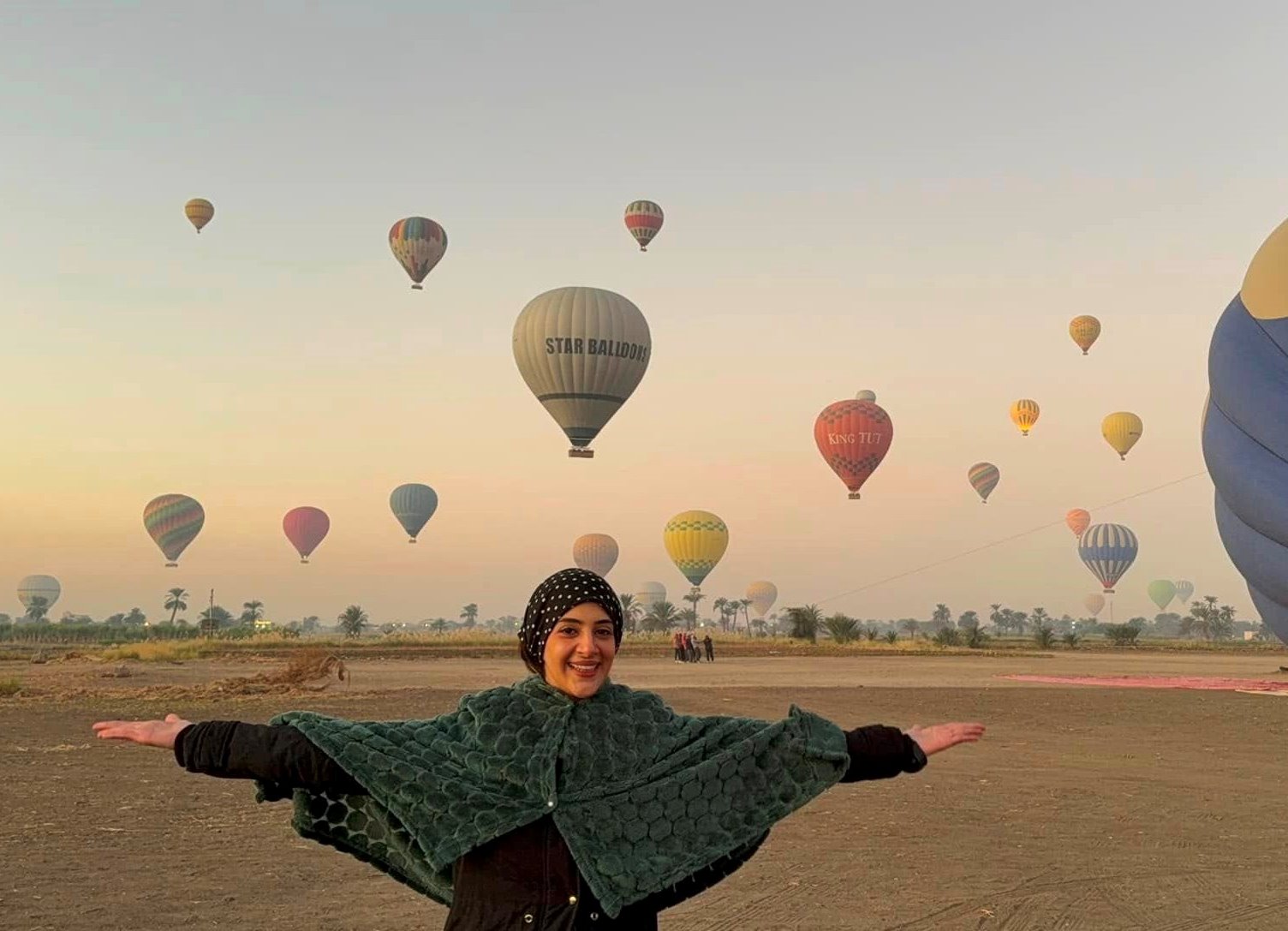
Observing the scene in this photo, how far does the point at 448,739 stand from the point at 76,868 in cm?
679

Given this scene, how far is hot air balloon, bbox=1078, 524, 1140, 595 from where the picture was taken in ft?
260

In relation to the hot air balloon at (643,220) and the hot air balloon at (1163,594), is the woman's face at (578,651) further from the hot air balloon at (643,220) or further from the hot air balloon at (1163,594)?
the hot air balloon at (1163,594)

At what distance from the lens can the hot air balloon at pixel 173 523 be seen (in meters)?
74.5

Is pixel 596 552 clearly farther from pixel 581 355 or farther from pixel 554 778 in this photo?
pixel 554 778

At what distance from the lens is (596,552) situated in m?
93.9

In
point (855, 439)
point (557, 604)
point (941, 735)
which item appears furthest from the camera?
point (855, 439)

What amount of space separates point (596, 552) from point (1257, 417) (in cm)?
7718

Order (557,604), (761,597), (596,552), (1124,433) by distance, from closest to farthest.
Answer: (557,604)
(1124,433)
(596,552)
(761,597)

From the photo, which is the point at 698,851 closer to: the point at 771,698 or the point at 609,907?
the point at 609,907

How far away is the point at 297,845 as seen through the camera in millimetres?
9594

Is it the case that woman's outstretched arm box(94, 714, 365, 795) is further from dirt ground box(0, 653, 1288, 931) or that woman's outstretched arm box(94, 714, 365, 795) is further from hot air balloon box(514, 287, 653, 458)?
hot air balloon box(514, 287, 653, 458)

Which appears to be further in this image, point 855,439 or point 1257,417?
point 855,439

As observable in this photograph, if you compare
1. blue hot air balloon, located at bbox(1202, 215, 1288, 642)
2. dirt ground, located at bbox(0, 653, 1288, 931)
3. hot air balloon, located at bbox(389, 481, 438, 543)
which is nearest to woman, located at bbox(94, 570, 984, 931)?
dirt ground, located at bbox(0, 653, 1288, 931)

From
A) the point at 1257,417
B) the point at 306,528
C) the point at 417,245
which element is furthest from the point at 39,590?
the point at 1257,417
